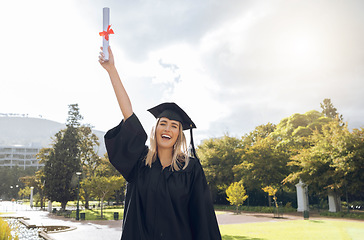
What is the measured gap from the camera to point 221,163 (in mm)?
35344

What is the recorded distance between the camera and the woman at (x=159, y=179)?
2.15 meters

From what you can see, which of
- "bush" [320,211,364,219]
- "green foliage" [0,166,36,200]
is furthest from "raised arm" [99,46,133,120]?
"green foliage" [0,166,36,200]

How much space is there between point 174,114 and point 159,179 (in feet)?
1.92

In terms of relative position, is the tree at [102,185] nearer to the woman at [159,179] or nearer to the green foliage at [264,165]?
the green foliage at [264,165]

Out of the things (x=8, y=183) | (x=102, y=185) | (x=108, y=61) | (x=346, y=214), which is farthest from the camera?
(x=8, y=183)

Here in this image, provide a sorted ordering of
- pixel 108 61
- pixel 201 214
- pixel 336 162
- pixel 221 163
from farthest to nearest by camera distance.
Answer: pixel 221 163 → pixel 336 162 → pixel 108 61 → pixel 201 214

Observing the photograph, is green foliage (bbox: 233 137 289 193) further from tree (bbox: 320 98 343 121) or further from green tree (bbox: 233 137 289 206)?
tree (bbox: 320 98 343 121)

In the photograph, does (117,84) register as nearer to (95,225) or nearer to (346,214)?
(95,225)

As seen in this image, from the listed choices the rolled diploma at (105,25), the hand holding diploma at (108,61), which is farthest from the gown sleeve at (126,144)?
the rolled diploma at (105,25)

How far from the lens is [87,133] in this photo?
37.2 meters

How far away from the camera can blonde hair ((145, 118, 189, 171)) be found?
7.72ft

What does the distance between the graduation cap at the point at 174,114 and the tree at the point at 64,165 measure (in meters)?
33.4

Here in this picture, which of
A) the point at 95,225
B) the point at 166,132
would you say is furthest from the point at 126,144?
the point at 95,225

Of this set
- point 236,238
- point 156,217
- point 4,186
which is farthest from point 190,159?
point 4,186
